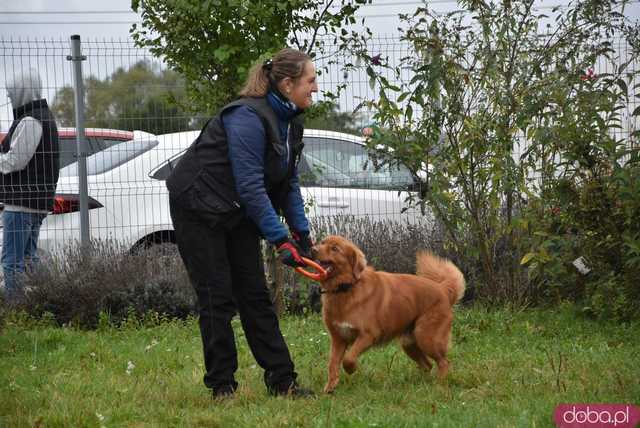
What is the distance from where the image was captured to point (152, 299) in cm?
830

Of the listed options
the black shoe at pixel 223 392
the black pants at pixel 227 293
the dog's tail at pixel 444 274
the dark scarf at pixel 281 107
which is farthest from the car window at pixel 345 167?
the black shoe at pixel 223 392

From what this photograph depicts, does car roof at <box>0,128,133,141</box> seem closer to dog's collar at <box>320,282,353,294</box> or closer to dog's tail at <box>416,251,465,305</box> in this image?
dog's tail at <box>416,251,465,305</box>

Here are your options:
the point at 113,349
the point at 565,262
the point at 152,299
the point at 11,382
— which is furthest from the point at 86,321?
the point at 565,262

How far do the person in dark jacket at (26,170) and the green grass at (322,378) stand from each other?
106cm

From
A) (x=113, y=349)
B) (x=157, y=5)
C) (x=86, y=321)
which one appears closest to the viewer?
(x=113, y=349)

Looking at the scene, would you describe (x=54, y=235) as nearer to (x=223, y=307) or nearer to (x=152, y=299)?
(x=152, y=299)

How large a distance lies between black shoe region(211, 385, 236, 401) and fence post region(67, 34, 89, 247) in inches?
154

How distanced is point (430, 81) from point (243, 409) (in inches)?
144

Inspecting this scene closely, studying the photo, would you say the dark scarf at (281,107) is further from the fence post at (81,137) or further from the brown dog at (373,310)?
the fence post at (81,137)

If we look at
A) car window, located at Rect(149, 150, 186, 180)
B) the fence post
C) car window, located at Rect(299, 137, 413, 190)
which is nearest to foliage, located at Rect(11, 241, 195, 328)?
the fence post

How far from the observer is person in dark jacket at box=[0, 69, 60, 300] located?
8812 mm

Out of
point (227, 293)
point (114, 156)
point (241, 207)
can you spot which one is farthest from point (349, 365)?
point (114, 156)

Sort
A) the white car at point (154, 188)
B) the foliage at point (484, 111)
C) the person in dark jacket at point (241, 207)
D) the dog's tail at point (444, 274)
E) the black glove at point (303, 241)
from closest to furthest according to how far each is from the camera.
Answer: the person in dark jacket at point (241, 207), the black glove at point (303, 241), the dog's tail at point (444, 274), the foliage at point (484, 111), the white car at point (154, 188)

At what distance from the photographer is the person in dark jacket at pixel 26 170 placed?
28.9ft
